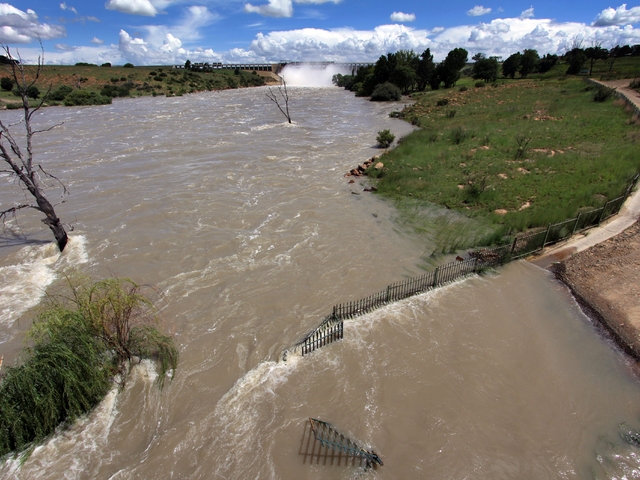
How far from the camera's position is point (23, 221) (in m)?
19.6

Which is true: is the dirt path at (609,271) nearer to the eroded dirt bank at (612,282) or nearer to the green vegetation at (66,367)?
the eroded dirt bank at (612,282)

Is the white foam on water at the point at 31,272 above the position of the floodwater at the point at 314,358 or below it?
above

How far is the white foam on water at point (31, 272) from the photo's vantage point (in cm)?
1283

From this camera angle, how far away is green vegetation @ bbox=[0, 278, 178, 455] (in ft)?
24.1

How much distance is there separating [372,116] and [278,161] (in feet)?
105

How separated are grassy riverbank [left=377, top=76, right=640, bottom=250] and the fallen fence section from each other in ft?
36.6

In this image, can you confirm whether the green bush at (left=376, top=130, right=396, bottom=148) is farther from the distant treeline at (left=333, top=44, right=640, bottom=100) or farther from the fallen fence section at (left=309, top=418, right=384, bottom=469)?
the distant treeline at (left=333, top=44, right=640, bottom=100)

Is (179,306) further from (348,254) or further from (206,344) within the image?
(348,254)

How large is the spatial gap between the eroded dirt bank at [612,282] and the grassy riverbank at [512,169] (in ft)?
8.64

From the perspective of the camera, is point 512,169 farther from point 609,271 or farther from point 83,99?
point 83,99

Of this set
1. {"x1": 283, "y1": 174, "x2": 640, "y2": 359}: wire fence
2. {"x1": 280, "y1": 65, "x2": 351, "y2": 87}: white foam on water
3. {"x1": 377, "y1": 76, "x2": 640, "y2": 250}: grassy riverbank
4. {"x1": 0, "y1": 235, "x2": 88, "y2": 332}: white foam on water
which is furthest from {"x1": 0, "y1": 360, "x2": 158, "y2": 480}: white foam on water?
{"x1": 280, "y1": 65, "x2": 351, "y2": 87}: white foam on water

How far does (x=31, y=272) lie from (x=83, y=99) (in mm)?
68327

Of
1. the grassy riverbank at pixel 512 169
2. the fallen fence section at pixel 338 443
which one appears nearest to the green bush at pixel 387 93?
the grassy riverbank at pixel 512 169

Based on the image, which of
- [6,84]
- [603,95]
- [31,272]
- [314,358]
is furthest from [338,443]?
[6,84]
